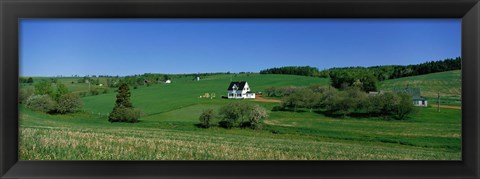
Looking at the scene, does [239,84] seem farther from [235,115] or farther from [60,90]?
[60,90]

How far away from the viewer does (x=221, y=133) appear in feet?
8.82

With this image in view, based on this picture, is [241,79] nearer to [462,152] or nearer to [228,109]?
[228,109]

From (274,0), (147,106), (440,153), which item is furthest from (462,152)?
(147,106)

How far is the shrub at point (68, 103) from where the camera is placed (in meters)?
2.51

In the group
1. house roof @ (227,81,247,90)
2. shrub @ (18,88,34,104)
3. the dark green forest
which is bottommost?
shrub @ (18,88,34,104)

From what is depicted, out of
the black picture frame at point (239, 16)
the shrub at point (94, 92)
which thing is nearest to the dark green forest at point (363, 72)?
the black picture frame at point (239, 16)

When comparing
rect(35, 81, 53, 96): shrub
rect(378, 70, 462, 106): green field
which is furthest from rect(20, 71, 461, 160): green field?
rect(35, 81, 53, 96): shrub

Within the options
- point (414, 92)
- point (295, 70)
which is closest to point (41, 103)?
point (295, 70)

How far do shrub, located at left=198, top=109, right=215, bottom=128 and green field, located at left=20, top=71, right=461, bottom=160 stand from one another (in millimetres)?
43

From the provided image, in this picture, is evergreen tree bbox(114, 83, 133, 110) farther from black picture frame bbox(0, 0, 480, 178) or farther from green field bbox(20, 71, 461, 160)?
black picture frame bbox(0, 0, 480, 178)

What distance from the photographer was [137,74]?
267cm

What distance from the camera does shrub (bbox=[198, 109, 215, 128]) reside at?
8.78ft

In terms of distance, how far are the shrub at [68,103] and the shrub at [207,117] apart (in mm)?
799

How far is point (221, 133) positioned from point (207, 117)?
144 mm
